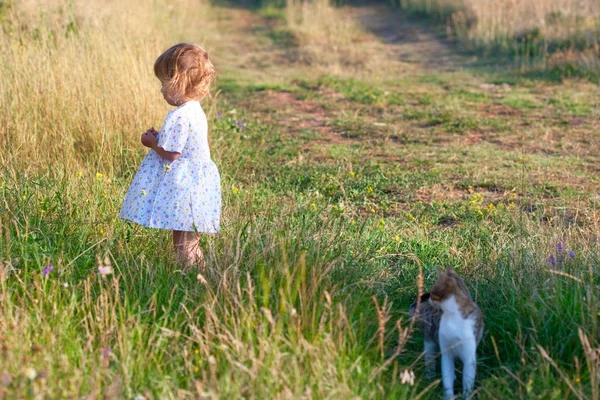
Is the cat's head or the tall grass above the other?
the tall grass

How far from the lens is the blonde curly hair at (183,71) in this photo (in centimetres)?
381

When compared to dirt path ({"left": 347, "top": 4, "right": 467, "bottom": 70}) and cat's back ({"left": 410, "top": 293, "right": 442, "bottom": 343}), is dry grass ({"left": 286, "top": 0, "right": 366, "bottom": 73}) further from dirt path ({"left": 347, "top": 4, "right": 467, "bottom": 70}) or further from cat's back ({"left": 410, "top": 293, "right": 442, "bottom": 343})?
cat's back ({"left": 410, "top": 293, "right": 442, "bottom": 343})

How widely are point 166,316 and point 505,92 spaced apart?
7070mm

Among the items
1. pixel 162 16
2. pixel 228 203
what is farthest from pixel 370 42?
pixel 228 203

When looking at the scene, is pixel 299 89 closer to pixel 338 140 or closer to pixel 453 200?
pixel 338 140

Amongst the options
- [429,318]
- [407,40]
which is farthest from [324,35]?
[429,318]

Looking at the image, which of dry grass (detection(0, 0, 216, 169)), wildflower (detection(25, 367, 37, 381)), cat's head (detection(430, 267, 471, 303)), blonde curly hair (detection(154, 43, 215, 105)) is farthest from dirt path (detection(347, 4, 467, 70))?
wildflower (detection(25, 367, 37, 381))

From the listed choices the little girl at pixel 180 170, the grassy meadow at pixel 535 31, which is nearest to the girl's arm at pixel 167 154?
the little girl at pixel 180 170

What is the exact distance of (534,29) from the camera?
38.8 feet

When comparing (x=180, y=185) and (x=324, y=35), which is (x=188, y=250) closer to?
(x=180, y=185)

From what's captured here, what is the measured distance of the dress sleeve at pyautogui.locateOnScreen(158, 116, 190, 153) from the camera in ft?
12.5

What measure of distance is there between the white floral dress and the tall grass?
7.28m

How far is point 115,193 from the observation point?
15.0 ft

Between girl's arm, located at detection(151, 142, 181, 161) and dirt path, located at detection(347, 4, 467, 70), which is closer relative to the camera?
girl's arm, located at detection(151, 142, 181, 161)
